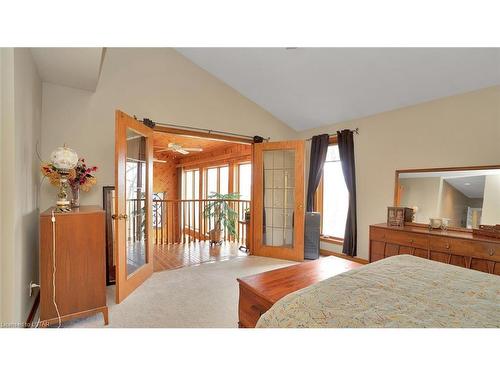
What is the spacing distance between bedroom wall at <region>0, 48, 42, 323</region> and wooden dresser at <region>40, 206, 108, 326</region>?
0.14 metres

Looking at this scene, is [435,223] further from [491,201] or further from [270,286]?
[270,286]

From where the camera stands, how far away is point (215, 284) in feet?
9.46

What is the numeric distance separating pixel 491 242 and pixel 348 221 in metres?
1.72

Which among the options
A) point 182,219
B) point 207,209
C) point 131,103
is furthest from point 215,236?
point 131,103

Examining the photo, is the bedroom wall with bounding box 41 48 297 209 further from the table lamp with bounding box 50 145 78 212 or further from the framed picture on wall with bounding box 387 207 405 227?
the framed picture on wall with bounding box 387 207 405 227

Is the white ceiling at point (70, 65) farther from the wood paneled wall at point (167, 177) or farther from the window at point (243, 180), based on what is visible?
the wood paneled wall at point (167, 177)

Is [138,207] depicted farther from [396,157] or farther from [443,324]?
[396,157]

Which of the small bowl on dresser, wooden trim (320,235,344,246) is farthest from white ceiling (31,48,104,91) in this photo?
wooden trim (320,235,344,246)

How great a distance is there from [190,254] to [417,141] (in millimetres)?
4000

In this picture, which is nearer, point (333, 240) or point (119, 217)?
point (119, 217)

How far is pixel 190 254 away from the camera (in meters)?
4.25

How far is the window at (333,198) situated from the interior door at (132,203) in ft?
9.94

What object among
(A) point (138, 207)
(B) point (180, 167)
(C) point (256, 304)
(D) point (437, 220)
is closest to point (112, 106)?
(A) point (138, 207)

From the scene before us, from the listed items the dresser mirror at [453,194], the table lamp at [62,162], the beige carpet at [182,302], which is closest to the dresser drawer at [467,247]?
the dresser mirror at [453,194]
